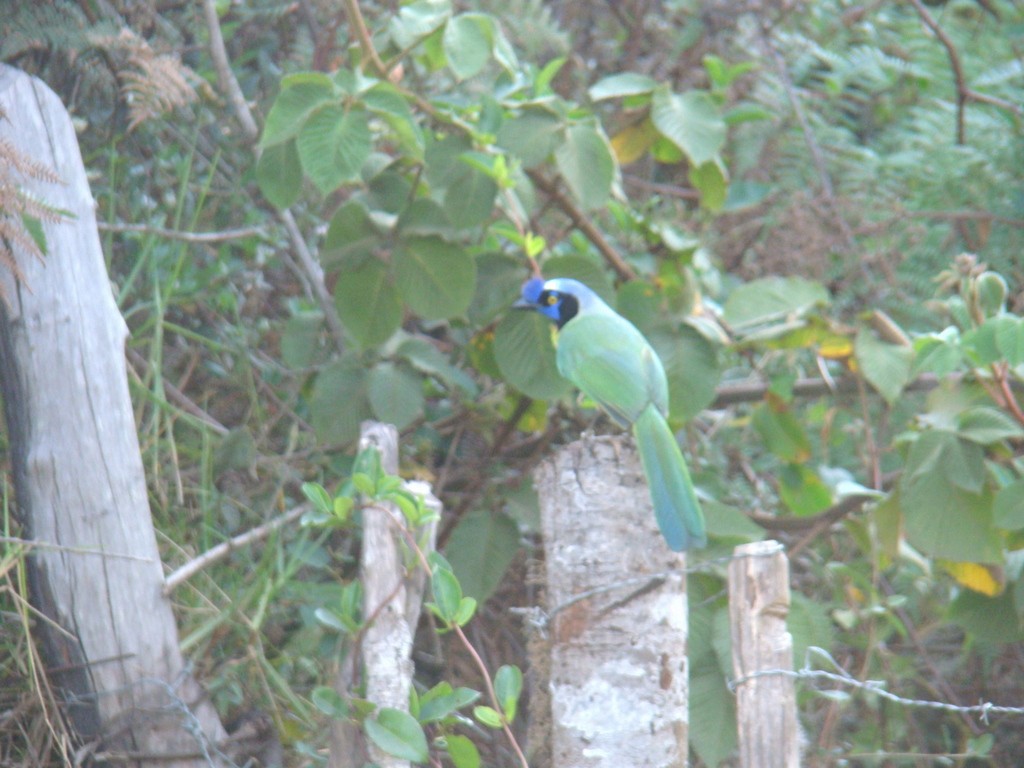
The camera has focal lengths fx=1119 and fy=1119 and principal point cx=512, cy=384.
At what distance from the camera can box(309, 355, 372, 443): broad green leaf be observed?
3.71 metres

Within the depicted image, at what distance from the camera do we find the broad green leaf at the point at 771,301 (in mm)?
3861

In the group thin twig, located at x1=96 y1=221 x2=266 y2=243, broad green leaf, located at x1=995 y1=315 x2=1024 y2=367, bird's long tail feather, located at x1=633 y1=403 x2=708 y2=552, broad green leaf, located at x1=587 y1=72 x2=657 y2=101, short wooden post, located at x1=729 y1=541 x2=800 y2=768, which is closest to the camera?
short wooden post, located at x1=729 y1=541 x2=800 y2=768

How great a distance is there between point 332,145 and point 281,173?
280 millimetres

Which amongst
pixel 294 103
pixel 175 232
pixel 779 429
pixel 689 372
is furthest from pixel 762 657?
pixel 175 232

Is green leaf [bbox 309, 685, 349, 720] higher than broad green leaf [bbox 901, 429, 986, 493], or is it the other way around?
broad green leaf [bbox 901, 429, 986, 493]

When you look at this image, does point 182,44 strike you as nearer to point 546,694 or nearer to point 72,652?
point 72,652

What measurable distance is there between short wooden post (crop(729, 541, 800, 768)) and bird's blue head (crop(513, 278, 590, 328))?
162cm

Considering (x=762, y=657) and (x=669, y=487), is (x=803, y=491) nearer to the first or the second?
(x=669, y=487)

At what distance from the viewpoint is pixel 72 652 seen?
2791 mm

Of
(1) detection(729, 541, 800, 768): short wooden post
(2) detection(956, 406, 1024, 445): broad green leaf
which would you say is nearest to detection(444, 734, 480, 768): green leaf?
(1) detection(729, 541, 800, 768): short wooden post

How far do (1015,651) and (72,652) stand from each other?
364 cm

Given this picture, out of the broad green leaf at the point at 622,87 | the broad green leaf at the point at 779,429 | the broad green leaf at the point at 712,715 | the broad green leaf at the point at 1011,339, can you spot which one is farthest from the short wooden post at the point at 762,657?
the broad green leaf at the point at 622,87

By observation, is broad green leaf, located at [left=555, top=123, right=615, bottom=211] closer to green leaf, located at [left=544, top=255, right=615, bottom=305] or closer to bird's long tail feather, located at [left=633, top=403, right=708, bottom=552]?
green leaf, located at [left=544, top=255, right=615, bottom=305]

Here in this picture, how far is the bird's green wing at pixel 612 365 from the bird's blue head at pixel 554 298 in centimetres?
13
